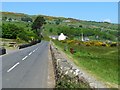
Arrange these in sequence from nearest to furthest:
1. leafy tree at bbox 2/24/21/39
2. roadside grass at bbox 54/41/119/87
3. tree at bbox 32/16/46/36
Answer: roadside grass at bbox 54/41/119/87 → leafy tree at bbox 2/24/21/39 → tree at bbox 32/16/46/36

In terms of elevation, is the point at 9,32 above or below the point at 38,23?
below

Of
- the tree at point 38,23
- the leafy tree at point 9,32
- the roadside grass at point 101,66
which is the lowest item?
the roadside grass at point 101,66

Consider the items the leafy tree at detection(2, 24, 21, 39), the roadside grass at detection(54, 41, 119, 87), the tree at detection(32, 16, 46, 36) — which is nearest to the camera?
the roadside grass at detection(54, 41, 119, 87)

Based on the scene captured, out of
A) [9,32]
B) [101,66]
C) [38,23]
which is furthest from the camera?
[38,23]

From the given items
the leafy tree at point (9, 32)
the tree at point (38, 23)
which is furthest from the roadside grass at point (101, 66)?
the tree at point (38, 23)

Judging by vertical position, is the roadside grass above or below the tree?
below

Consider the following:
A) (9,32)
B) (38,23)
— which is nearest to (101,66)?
(9,32)

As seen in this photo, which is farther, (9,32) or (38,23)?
(38,23)

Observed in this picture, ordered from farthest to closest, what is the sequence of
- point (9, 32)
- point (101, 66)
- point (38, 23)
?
point (38, 23), point (9, 32), point (101, 66)

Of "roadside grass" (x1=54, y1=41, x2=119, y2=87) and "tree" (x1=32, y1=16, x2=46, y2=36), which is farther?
"tree" (x1=32, y1=16, x2=46, y2=36)

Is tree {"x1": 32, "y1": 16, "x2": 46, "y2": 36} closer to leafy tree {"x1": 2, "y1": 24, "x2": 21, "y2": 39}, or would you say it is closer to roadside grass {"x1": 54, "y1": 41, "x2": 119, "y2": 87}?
leafy tree {"x1": 2, "y1": 24, "x2": 21, "y2": 39}

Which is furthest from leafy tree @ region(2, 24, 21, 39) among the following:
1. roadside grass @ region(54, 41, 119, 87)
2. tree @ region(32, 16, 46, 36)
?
tree @ region(32, 16, 46, 36)

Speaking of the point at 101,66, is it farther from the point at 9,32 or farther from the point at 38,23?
the point at 38,23

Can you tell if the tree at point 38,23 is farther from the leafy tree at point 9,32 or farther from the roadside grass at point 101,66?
the roadside grass at point 101,66
